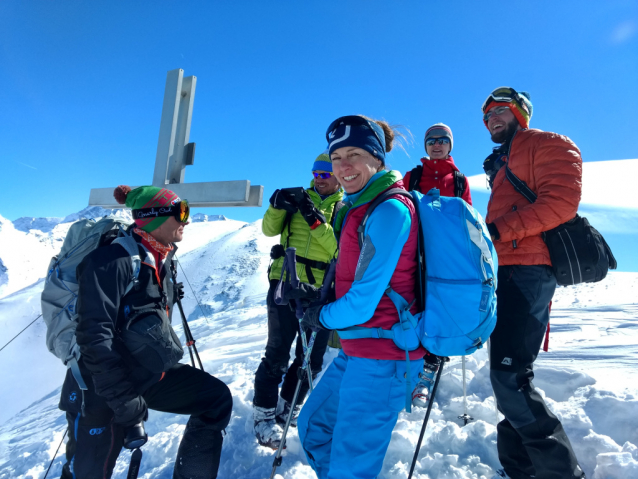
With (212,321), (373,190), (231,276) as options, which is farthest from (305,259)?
(231,276)

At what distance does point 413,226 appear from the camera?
1.92m

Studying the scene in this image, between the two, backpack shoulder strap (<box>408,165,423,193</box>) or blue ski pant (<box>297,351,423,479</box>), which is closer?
blue ski pant (<box>297,351,423,479</box>)

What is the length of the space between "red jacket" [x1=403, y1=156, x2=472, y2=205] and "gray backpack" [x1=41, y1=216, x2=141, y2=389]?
274cm

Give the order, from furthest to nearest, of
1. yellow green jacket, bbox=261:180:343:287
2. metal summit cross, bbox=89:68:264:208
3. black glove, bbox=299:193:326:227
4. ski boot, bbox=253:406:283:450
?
1. yellow green jacket, bbox=261:180:343:287
2. black glove, bbox=299:193:326:227
3. ski boot, bbox=253:406:283:450
4. metal summit cross, bbox=89:68:264:208

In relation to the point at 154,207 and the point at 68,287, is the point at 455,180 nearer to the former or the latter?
the point at 154,207

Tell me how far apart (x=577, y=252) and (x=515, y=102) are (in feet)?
4.20

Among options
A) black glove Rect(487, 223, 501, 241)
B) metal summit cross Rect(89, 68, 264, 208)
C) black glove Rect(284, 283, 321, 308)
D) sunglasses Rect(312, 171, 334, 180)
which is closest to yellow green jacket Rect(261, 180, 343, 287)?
sunglasses Rect(312, 171, 334, 180)

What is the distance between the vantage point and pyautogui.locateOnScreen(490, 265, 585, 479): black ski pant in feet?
7.32

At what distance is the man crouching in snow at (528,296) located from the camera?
7.46ft

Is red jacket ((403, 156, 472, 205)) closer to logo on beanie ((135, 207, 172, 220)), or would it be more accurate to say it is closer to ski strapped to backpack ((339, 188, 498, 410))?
ski strapped to backpack ((339, 188, 498, 410))

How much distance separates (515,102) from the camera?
281 cm

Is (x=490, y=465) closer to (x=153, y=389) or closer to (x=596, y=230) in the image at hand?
(x=596, y=230)

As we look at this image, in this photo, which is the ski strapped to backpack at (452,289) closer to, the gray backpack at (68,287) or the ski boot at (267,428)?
the gray backpack at (68,287)

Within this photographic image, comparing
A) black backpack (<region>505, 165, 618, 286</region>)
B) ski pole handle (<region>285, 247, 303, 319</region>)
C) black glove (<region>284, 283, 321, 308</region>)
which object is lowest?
black glove (<region>284, 283, 321, 308</region>)
